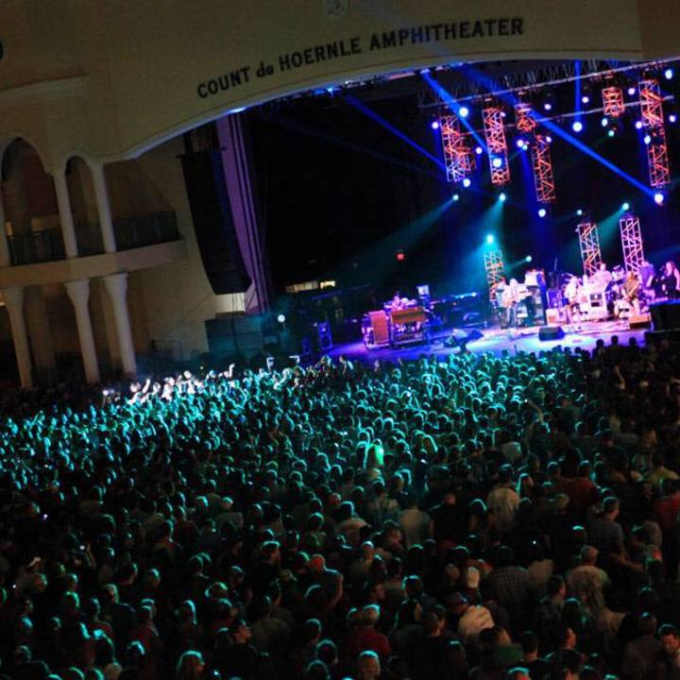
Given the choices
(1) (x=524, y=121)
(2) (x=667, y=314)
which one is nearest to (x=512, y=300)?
(1) (x=524, y=121)

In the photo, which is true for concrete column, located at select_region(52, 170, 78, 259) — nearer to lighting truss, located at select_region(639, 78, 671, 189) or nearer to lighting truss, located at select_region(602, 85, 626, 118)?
lighting truss, located at select_region(602, 85, 626, 118)

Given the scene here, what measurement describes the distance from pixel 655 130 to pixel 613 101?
145 cm

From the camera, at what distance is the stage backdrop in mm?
19453

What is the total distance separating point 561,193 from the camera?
1218 inches

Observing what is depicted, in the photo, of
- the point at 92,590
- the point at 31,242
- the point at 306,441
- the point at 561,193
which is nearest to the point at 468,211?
the point at 561,193

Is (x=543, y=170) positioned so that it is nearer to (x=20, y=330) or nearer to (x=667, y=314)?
(x=667, y=314)

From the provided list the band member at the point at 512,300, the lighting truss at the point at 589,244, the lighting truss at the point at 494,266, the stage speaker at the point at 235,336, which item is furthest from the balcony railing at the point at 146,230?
the lighting truss at the point at 589,244

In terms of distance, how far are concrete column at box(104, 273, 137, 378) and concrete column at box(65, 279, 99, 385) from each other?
59cm

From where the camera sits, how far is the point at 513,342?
84.3ft

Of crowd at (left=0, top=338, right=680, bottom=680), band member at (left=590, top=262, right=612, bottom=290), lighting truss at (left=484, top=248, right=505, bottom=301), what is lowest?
crowd at (left=0, top=338, right=680, bottom=680)

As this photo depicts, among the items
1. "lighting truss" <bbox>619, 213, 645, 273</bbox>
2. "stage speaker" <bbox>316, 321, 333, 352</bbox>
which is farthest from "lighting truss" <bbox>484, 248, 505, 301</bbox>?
"stage speaker" <bbox>316, 321, 333, 352</bbox>

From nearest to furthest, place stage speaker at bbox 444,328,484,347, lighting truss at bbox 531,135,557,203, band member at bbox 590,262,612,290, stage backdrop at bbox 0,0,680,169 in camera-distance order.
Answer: stage backdrop at bbox 0,0,680,169
stage speaker at bbox 444,328,484,347
band member at bbox 590,262,612,290
lighting truss at bbox 531,135,557,203

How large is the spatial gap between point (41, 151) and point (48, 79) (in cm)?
161

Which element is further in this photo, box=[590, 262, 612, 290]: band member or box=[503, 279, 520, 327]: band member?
box=[503, 279, 520, 327]: band member
